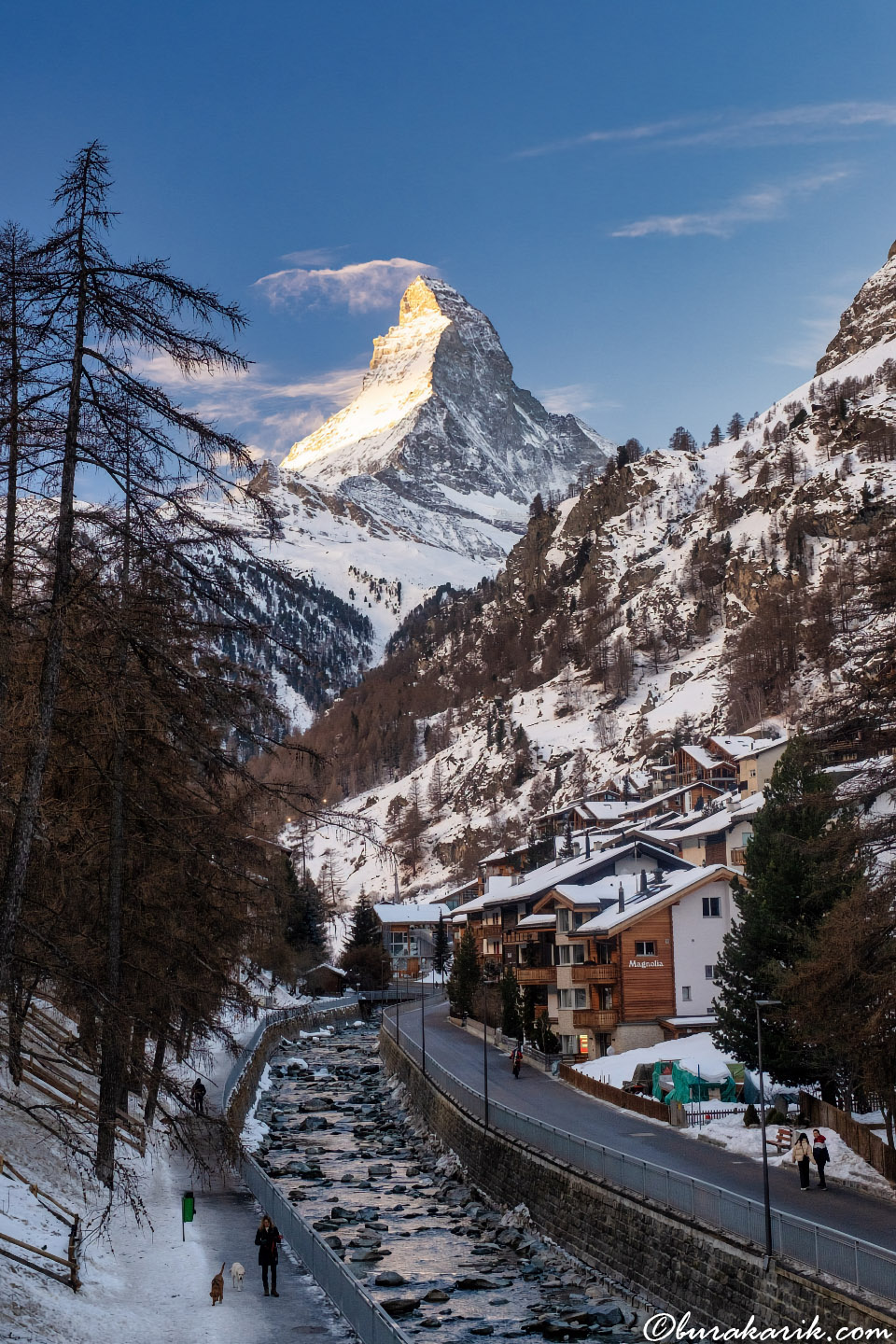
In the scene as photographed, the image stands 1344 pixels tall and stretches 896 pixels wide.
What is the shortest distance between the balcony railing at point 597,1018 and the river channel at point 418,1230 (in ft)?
30.2

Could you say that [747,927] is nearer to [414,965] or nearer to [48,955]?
[48,955]

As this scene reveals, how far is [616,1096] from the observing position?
42938 millimetres

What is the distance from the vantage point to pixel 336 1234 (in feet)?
113

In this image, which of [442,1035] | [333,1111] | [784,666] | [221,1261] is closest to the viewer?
[221,1261]

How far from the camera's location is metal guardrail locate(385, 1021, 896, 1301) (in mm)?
19344

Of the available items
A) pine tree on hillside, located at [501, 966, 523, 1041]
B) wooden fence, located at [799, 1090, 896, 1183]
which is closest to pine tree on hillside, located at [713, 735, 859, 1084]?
wooden fence, located at [799, 1090, 896, 1183]

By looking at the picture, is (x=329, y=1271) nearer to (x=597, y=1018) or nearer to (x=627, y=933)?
(x=597, y=1018)

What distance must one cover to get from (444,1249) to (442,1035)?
38.4 meters

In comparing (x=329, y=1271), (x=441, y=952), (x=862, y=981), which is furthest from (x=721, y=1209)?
(x=441, y=952)

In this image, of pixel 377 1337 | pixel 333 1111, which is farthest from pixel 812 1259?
pixel 333 1111

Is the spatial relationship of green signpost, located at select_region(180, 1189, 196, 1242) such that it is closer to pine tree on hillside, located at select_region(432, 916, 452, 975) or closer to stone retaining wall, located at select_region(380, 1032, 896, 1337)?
stone retaining wall, located at select_region(380, 1032, 896, 1337)

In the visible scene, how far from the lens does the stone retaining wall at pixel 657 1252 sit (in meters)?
20.3

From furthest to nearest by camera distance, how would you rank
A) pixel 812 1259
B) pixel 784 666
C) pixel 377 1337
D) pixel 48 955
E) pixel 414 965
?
pixel 784 666 → pixel 414 965 → pixel 812 1259 → pixel 377 1337 → pixel 48 955

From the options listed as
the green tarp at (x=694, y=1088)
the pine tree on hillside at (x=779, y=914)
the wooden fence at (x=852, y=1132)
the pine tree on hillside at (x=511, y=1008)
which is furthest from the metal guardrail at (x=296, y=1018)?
the wooden fence at (x=852, y=1132)
